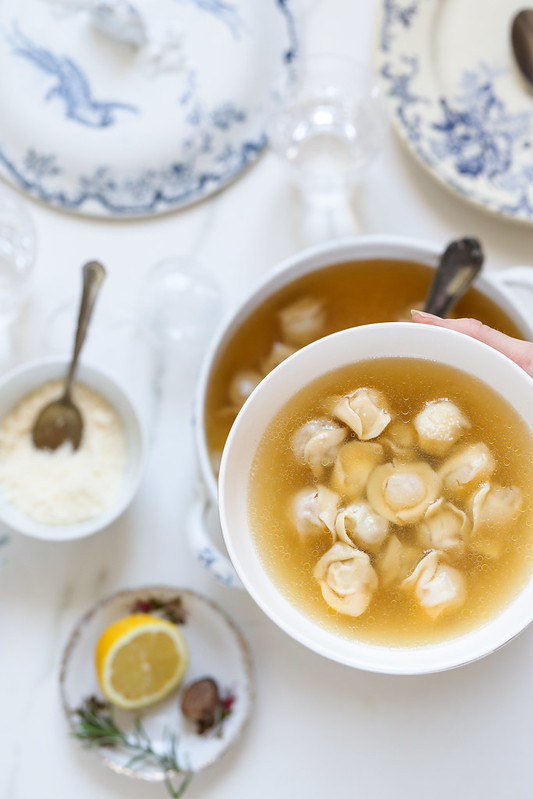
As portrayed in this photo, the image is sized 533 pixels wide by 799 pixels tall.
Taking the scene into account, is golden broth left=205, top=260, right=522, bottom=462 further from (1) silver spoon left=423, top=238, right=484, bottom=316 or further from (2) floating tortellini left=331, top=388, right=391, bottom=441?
(2) floating tortellini left=331, top=388, right=391, bottom=441

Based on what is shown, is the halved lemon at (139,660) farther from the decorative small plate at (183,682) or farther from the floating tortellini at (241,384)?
the floating tortellini at (241,384)

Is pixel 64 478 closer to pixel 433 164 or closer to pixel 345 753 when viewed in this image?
pixel 345 753

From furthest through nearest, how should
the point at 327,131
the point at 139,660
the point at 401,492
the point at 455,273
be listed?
the point at 327,131 < the point at 139,660 < the point at 455,273 < the point at 401,492

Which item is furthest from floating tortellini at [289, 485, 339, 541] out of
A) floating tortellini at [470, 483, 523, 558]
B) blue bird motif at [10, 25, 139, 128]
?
blue bird motif at [10, 25, 139, 128]

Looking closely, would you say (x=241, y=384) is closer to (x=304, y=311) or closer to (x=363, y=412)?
(x=304, y=311)

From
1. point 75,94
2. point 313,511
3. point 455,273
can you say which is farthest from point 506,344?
point 75,94

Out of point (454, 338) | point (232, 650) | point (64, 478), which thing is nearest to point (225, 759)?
point (232, 650)
